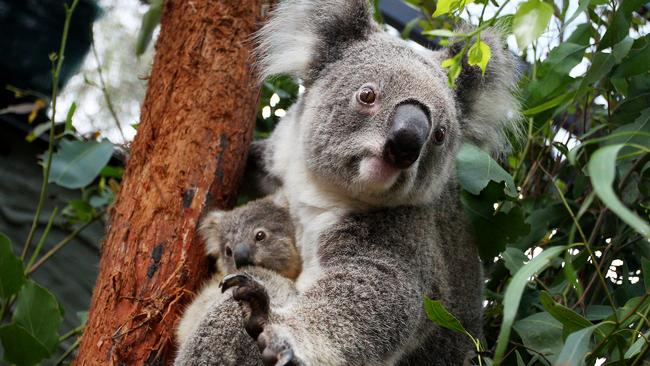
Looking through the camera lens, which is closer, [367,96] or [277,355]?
[277,355]

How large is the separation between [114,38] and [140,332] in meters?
2.49

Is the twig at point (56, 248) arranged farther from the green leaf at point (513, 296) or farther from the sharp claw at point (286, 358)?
the green leaf at point (513, 296)

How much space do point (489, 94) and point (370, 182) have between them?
33.4 inches

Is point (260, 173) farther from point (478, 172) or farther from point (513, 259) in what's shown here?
point (513, 259)

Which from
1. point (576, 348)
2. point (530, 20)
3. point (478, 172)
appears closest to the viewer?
point (530, 20)

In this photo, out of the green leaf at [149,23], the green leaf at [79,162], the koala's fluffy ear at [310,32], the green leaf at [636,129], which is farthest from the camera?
the green leaf at [149,23]

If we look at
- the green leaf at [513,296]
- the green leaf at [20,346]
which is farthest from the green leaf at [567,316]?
the green leaf at [20,346]

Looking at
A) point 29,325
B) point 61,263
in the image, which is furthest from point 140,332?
point 61,263

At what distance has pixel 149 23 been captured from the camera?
370 cm

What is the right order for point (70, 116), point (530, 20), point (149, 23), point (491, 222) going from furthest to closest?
1. point (149, 23)
2. point (70, 116)
3. point (491, 222)
4. point (530, 20)

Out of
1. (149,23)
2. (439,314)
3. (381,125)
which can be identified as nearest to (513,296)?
(439,314)

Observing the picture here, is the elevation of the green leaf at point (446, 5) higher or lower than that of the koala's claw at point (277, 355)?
higher

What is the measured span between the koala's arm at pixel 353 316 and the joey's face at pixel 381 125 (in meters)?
0.31

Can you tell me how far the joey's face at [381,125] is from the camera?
8.19 ft
